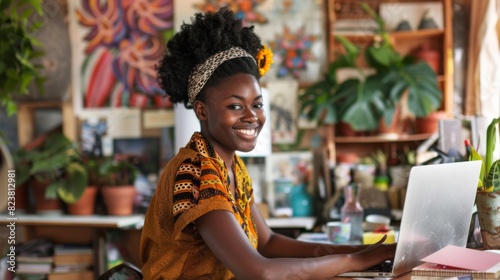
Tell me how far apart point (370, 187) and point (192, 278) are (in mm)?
2383

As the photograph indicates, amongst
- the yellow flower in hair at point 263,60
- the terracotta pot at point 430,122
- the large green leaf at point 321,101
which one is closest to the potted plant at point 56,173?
the large green leaf at point 321,101

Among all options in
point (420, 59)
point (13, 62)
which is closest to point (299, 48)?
point (420, 59)

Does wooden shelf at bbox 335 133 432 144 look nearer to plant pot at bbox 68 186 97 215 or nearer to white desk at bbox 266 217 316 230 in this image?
white desk at bbox 266 217 316 230

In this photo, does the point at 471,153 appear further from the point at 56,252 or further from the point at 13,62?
the point at 56,252

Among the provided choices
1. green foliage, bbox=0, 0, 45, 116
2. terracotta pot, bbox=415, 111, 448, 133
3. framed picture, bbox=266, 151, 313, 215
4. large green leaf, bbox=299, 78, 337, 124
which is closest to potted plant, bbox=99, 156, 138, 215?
framed picture, bbox=266, 151, 313, 215

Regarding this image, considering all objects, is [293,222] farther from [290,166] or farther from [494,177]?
[494,177]

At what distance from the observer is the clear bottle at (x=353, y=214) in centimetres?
256

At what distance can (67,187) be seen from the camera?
4.25 meters

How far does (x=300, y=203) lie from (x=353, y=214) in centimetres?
172

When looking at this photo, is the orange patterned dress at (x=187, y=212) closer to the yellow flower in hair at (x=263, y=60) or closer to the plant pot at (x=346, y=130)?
the yellow flower in hair at (x=263, y=60)

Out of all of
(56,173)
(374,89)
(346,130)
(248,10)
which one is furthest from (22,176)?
(374,89)

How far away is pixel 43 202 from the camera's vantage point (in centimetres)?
441

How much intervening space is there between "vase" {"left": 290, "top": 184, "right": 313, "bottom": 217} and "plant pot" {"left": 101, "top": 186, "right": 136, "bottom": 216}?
106 centimetres

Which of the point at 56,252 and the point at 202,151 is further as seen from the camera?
the point at 56,252
